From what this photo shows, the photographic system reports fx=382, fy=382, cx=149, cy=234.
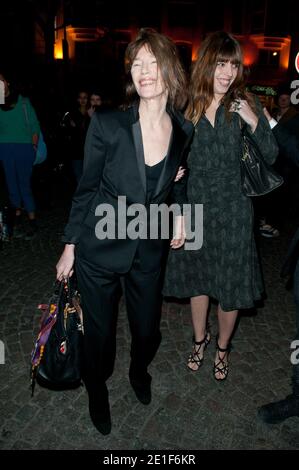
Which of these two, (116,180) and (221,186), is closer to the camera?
(116,180)

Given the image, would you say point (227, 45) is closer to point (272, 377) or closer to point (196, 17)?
point (272, 377)

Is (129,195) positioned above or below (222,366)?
above

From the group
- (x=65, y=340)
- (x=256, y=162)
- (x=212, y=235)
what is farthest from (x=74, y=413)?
(x=256, y=162)

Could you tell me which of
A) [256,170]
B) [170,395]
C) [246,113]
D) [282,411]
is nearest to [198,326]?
[170,395]

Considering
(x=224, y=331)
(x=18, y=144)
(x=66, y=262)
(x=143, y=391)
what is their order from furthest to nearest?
1. (x=18, y=144)
2. (x=224, y=331)
3. (x=143, y=391)
4. (x=66, y=262)

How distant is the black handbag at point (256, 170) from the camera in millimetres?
2623

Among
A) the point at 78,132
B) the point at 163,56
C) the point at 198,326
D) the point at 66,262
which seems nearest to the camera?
the point at 163,56

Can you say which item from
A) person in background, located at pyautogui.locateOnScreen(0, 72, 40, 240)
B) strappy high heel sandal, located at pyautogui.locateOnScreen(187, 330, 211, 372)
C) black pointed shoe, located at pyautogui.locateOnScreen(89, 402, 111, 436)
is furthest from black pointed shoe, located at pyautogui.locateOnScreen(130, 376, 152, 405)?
person in background, located at pyautogui.locateOnScreen(0, 72, 40, 240)

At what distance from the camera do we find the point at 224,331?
124 inches

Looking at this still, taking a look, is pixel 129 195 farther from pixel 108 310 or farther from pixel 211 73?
pixel 211 73

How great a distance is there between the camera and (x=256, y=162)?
2.63 metres

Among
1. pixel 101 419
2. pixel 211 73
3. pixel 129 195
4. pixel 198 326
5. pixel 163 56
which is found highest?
pixel 163 56

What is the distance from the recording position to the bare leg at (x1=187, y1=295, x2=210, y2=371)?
3146 mm

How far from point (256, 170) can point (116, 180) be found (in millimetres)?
1043
